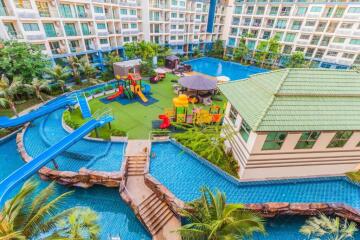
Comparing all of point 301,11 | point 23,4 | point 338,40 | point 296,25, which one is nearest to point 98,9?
point 23,4

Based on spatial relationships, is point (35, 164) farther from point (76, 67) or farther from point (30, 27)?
point (30, 27)

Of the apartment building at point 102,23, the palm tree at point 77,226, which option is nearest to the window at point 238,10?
the apartment building at point 102,23

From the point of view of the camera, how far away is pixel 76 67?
27.2 m

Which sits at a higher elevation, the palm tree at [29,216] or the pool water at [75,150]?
the palm tree at [29,216]

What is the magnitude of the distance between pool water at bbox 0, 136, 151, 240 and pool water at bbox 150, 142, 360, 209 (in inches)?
127

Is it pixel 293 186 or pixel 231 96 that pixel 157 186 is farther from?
pixel 293 186

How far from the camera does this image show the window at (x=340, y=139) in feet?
40.7

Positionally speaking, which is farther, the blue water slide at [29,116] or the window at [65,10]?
the window at [65,10]

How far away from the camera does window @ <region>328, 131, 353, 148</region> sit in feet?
→ 40.7

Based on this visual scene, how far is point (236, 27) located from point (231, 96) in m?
46.0

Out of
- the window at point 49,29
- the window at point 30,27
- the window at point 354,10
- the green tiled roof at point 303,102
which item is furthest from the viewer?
the window at point 354,10

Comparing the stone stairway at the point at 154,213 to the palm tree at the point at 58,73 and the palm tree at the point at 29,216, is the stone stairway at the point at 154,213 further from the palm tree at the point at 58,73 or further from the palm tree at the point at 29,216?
the palm tree at the point at 58,73

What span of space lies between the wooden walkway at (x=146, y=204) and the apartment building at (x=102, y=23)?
2564 centimetres

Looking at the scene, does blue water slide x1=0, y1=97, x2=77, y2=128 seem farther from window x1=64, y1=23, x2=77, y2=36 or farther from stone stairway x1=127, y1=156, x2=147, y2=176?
window x1=64, y1=23, x2=77, y2=36
